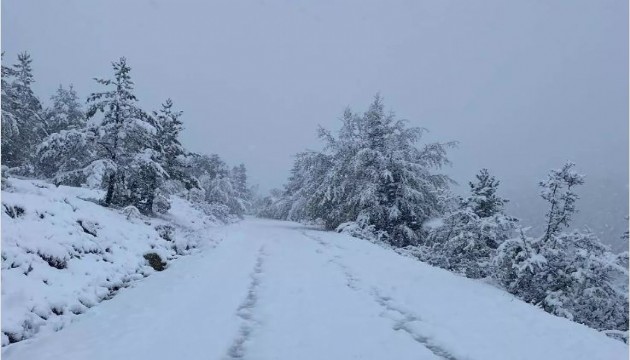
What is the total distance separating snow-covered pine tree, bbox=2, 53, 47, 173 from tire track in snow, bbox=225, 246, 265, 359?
20819 mm

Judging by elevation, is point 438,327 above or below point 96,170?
below

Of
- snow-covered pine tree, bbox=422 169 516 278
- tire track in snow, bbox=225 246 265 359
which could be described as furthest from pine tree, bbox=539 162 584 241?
tire track in snow, bbox=225 246 265 359

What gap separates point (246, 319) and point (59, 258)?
3905mm

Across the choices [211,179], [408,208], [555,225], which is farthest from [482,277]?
[211,179]

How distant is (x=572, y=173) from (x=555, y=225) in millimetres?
1898

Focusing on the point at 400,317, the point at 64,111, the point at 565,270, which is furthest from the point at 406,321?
the point at 64,111

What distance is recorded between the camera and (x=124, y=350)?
19.1ft

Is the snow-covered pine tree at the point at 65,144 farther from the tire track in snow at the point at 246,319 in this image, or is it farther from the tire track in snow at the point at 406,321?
the tire track in snow at the point at 406,321

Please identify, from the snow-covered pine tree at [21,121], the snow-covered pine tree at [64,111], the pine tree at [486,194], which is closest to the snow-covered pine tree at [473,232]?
the pine tree at [486,194]

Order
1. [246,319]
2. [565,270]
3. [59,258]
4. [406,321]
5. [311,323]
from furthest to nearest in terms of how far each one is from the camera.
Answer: [565,270] < [59,258] < [406,321] < [246,319] < [311,323]

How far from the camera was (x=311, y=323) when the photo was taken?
23.6ft

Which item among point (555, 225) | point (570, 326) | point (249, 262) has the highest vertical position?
point (555, 225)

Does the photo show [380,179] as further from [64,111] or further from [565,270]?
[64,111]

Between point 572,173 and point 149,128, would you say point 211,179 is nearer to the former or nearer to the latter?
point 149,128
